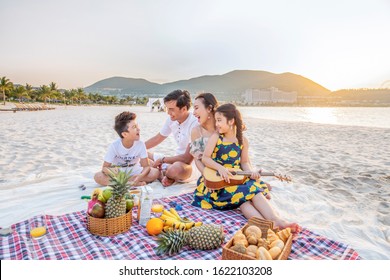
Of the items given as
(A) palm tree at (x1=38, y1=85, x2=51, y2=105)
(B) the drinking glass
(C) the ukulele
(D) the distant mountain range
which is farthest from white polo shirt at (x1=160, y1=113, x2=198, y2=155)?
(D) the distant mountain range

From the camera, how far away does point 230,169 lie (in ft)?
9.71

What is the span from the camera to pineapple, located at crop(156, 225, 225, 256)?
2139mm

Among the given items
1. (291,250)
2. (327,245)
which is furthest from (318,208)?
(291,250)

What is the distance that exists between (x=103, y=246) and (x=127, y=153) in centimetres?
152

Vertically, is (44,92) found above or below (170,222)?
above

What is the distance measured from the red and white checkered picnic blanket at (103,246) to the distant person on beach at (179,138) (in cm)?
128

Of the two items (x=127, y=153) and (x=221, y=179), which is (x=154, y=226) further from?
(x=127, y=153)

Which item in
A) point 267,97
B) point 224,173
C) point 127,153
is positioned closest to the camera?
point 224,173

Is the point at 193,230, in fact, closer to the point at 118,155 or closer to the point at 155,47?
the point at 118,155

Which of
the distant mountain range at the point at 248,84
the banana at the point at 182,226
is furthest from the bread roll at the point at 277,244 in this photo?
the distant mountain range at the point at 248,84

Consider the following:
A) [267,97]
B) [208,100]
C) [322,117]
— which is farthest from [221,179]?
[267,97]

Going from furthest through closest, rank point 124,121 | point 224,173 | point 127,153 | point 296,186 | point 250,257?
point 296,186
point 127,153
point 124,121
point 224,173
point 250,257

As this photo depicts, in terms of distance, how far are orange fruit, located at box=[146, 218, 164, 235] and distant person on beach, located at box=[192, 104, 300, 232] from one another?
0.76 meters
